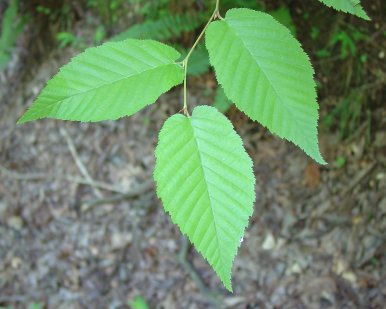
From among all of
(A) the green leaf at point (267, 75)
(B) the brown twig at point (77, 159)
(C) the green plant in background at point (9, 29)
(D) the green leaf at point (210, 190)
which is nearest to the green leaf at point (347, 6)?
(A) the green leaf at point (267, 75)

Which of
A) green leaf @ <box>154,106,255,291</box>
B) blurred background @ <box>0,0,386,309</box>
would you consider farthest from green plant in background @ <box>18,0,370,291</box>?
blurred background @ <box>0,0,386,309</box>

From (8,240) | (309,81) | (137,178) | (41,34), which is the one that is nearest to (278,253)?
(137,178)

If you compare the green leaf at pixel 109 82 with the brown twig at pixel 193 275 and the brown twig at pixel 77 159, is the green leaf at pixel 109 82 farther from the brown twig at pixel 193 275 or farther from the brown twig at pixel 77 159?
the brown twig at pixel 77 159

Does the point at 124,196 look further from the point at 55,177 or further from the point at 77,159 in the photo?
the point at 55,177

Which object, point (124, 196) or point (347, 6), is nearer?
point (347, 6)

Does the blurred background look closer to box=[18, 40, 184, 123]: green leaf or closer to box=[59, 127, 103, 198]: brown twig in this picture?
box=[59, 127, 103, 198]: brown twig

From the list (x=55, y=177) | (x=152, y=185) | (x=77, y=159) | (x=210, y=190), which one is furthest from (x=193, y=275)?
(x=210, y=190)
